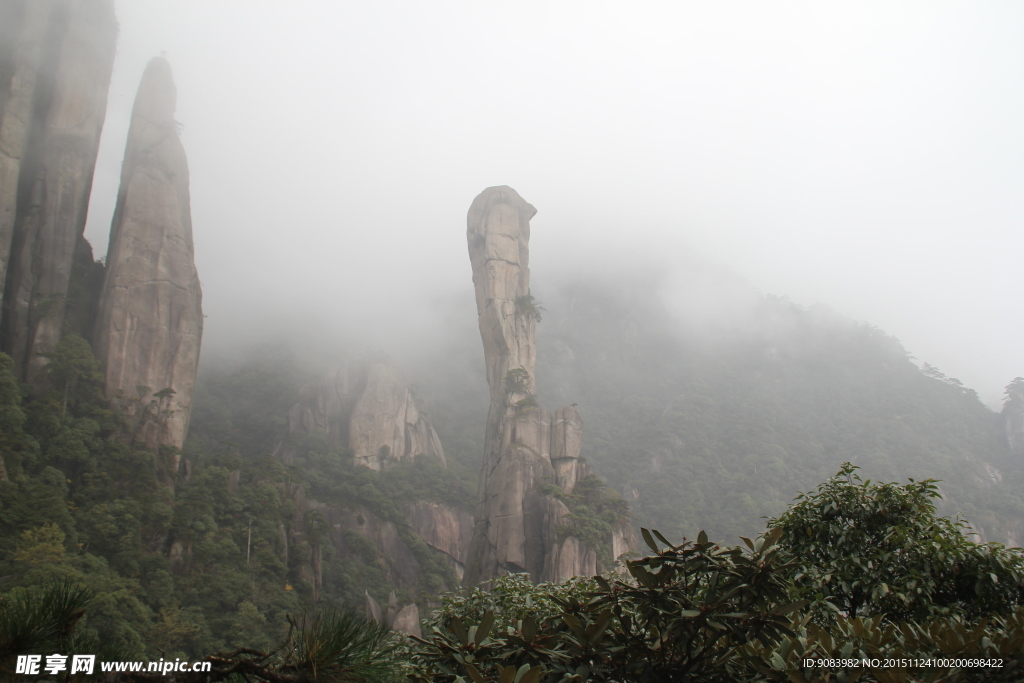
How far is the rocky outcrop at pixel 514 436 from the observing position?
91.0 ft

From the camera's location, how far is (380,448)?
48.8 m

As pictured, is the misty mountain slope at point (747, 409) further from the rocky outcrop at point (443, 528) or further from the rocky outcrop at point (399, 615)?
the rocky outcrop at point (399, 615)

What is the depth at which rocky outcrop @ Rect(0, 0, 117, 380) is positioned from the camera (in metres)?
27.0

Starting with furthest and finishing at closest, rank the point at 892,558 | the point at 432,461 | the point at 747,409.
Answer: the point at 747,409 < the point at 432,461 < the point at 892,558

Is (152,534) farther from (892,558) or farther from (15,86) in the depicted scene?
(892,558)

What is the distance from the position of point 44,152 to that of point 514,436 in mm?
26087

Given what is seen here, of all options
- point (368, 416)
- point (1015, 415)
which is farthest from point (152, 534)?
point (1015, 415)

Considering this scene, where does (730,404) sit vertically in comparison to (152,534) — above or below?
above

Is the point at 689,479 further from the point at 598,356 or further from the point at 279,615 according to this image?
the point at 279,615

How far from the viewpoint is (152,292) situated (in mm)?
31219

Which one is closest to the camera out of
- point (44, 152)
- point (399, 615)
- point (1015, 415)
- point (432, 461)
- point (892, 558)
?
point (892, 558)

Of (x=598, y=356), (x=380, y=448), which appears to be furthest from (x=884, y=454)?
(x=380, y=448)

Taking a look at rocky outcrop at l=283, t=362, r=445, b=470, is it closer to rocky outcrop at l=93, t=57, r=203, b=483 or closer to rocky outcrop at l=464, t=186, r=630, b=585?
rocky outcrop at l=93, t=57, r=203, b=483

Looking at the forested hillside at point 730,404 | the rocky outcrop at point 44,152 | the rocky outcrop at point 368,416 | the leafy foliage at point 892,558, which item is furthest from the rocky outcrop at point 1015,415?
the rocky outcrop at point 44,152
